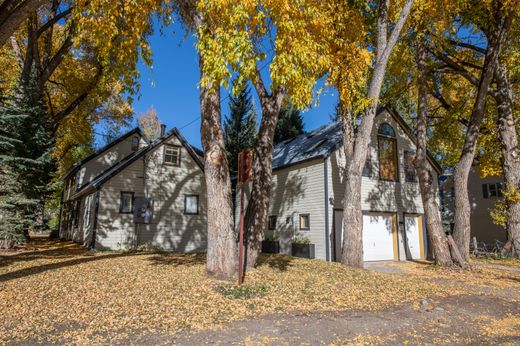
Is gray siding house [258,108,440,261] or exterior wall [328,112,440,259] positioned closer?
gray siding house [258,108,440,261]

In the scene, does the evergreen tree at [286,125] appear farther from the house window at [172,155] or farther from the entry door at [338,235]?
the entry door at [338,235]

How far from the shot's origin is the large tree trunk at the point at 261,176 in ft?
31.0

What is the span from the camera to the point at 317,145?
55.5 ft

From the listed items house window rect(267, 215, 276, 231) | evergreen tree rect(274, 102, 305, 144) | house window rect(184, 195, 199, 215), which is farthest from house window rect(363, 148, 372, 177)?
evergreen tree rect(274, 102, 305, 144)

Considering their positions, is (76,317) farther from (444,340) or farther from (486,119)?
(486,119)

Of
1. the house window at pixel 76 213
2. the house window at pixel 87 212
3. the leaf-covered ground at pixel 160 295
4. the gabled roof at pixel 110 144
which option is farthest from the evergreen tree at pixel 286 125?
A: the leaf-covered ground at pixel 160 295

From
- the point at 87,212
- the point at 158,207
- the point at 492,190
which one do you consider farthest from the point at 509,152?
the point at 87,212

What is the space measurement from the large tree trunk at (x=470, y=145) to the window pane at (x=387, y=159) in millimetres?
3455

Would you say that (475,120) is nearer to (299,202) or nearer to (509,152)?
(509,152)

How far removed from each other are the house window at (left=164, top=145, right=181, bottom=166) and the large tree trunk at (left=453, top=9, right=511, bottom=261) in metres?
14.2

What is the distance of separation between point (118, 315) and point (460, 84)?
23.9m

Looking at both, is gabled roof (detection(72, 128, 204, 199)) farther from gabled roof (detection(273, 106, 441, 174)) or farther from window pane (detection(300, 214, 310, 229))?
window pane (detection(300, 214, 310, 229))

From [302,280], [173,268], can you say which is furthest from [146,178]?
[302,280]

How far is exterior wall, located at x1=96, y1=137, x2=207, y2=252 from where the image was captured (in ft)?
56.1
